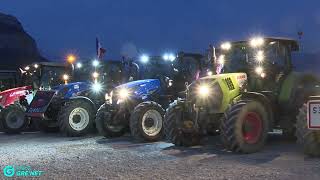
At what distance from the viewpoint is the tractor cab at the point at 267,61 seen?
37.1 feet

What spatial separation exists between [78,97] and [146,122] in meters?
3.26

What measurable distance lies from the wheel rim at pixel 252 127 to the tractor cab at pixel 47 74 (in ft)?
30.9

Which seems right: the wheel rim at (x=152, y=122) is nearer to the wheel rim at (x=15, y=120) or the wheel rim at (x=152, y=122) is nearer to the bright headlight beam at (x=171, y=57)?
the bright headlight beam at (x=171, y=57)

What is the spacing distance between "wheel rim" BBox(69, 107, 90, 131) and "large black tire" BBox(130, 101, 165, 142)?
277 cm

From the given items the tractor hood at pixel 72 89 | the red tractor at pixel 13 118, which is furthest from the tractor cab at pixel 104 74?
the red tractor at pixel 13 118

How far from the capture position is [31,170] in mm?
8719

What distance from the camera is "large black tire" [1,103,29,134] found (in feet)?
55.7

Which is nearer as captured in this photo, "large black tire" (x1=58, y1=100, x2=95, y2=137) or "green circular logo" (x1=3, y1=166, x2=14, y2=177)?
"green circular logo" (x1=3, y1=166, x2=14, y2=177)

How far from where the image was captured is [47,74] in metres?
18.5

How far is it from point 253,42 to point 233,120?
2529mm

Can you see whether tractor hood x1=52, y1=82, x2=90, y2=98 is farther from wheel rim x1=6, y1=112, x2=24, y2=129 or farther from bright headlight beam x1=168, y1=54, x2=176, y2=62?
bright headlight beam x1=168, y1=54, x2=176, y2=62

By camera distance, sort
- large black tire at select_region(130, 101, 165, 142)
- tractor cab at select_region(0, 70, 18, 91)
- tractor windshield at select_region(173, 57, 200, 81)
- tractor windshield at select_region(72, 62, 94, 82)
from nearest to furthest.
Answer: large black tire at select_region(130, 101, 165, 142) → tractor windshield at select_region(173, 57, 200, 81) → tractor windshield at select_region(72, 62, 94, 82) → tractor cab at select_region(0, 70, 18, 91)

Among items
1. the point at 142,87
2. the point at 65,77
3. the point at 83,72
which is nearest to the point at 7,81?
the point at 65,77

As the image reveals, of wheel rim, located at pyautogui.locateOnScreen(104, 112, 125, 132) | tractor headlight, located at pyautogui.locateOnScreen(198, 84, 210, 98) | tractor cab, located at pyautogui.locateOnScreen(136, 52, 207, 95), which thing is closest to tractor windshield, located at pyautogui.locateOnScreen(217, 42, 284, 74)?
tractor headlight, located at pyautogui.locateOnScreen(198, 84, 210, 98)
